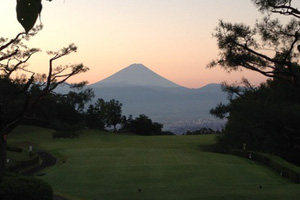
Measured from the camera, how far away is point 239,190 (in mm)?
13414

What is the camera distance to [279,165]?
1967 cm

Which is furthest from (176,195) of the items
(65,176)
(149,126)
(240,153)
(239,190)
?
(149,126)

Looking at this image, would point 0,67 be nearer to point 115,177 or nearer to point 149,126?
point 115,177

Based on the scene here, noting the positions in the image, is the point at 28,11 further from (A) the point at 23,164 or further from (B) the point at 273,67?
(A) the point at 23,164

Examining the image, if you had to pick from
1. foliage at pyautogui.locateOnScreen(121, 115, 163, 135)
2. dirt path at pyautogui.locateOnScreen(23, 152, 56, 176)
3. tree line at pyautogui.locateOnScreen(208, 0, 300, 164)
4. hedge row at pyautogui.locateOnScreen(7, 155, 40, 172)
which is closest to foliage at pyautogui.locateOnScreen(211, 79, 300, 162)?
tree line at pyautogui.locateOnScreen(208, 0, 300, 164)

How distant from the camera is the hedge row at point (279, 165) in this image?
57.2 ft

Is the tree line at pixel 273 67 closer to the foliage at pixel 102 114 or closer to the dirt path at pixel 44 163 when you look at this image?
the dirt path at pixel 44 163

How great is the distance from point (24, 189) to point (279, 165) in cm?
1526

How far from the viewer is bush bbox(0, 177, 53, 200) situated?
8125mm

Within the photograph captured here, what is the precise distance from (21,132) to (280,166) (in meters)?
36.2

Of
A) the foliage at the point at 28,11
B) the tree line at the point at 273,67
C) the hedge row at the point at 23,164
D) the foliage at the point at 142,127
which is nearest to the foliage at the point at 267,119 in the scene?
the tree line at the point at 273,67

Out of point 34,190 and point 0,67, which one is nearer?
point 34,190

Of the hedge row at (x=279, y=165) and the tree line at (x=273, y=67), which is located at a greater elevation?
the tree line at (x=273, y=67)

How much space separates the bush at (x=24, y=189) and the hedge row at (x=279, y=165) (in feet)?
41.8
